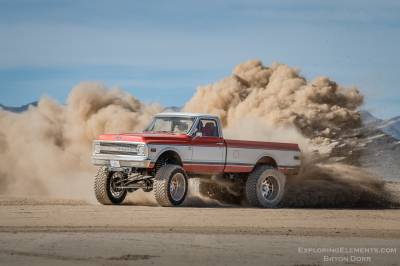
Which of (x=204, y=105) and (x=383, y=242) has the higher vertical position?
(x=204, y=105)

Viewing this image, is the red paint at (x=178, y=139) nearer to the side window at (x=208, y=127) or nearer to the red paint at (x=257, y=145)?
the red paint at (x=257, y=145)

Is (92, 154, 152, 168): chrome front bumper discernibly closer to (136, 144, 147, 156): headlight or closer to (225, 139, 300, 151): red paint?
(136, 144, 147, 156): headlight

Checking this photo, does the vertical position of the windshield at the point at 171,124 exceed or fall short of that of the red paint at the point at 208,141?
it exceeds it

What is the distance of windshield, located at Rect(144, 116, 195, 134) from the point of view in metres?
22.3

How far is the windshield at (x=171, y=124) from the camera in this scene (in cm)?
2231

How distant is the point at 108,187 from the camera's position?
2184 cm

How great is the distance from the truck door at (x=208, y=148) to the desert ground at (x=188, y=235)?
1259 millimetres

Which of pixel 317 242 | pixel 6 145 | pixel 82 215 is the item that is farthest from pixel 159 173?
pixel 6 145

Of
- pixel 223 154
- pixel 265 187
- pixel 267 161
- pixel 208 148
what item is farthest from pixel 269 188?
pixel 208 148

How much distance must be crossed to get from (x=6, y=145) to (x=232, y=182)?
1268cm

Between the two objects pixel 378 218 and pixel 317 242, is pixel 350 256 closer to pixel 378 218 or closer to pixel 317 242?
pixel 317 242

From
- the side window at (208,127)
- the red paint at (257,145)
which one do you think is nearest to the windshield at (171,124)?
the side window at (208,127)

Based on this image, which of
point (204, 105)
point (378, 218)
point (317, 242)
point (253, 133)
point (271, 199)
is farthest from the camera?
point (204, 105)

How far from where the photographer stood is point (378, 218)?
2012 cm
